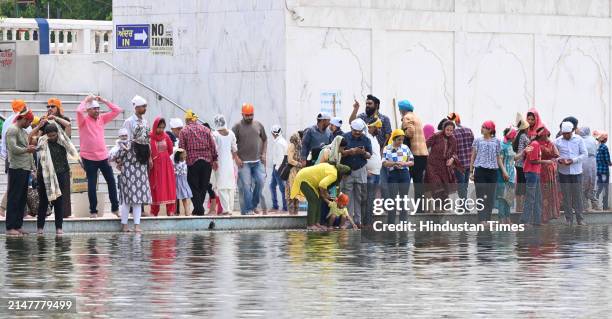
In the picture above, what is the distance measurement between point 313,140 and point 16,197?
5641mm

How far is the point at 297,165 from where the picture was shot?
96.7 ft

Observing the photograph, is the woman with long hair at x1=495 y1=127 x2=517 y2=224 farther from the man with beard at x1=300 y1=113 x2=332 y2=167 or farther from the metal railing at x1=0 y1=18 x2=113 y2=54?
the metal railing at x1=0 y1=18 x2=113 y2=54

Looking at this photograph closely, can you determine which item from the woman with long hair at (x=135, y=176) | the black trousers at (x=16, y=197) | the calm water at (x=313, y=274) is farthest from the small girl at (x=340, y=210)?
the black trousers at (x=16, y=197)

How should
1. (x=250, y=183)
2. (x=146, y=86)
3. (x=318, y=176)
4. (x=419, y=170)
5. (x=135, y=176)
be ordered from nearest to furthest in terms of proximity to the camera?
(x=135, y=176) < (x=318, y=176) < (x=419, y=170) < (x=250, y=183) < (x=146, y=86)

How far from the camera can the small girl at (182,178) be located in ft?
92.6

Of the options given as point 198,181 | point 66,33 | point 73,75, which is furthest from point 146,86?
point 198,181

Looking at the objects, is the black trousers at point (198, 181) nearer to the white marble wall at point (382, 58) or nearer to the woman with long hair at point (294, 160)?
the woman with long hair at point (294, 160)

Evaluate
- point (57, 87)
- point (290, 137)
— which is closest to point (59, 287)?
point (290, 137)

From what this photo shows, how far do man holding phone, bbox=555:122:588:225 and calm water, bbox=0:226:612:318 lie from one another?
215 inches

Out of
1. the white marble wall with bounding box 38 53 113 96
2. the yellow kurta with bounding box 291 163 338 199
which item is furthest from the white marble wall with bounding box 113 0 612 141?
the yellow kurta with bounding box 291 163 338 199

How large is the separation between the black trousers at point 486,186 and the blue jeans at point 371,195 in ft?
5.15

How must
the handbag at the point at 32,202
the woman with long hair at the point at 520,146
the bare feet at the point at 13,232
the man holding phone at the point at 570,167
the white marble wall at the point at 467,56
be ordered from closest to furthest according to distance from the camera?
the bare feet at the point at 13,232, the handbag at the point at 32,202, the woman with long hair at the point at 520,146, the man holding phone at the point at 570,167, the white marble wall at the point at 467,56

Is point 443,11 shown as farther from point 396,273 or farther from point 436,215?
point 396,273

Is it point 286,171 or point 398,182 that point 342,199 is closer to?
point 398,182
